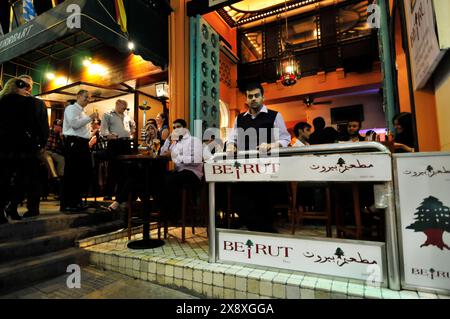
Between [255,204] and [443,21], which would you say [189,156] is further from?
[443,21]

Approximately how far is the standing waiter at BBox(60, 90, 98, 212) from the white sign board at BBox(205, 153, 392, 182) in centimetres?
236

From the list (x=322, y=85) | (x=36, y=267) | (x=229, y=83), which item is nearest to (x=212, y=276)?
(x=36, y=267)

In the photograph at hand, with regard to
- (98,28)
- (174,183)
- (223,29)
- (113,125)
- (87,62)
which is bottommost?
(174,183)

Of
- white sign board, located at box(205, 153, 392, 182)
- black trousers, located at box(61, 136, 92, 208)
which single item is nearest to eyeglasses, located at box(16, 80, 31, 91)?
black trousers, located at box(61, 136, 92, 208)

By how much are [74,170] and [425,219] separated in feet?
13.3

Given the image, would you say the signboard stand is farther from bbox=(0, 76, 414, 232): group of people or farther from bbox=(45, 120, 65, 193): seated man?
bbox=(45, 120, 65, 193): seated man

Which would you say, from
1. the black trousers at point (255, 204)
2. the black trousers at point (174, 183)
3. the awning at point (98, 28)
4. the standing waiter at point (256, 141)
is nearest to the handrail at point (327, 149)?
the standing waiter at point (256, 141)

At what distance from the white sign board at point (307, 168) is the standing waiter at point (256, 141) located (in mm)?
440

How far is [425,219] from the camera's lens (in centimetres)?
159

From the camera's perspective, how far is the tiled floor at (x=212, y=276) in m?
1.70

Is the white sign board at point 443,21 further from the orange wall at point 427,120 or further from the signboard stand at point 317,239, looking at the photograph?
the orange wall at point 427,120

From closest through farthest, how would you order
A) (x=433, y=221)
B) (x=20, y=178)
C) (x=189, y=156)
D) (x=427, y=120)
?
(x=433, y=221)
(x=427, y=120)
(x=20, y=178)
(x=189, y=156)

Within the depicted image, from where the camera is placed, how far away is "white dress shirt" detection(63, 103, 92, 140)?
3.53 m

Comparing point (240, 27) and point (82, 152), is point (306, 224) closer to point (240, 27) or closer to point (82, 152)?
point (82, 152)
